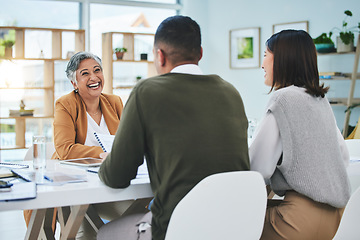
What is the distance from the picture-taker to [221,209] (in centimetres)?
154

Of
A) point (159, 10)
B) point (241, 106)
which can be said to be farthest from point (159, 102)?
point (159, 10)

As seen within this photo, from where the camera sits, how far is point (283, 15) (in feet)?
22.3

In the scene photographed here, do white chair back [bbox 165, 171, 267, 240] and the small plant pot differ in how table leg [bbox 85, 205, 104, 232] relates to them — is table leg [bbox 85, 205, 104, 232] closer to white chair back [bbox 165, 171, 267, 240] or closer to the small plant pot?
white chair back [bbox 165, 171, 267, 240]

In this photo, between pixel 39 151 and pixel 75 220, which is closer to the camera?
pixel 75 220

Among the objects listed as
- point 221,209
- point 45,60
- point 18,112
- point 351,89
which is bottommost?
point 221,209

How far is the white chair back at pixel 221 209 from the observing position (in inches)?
58.0

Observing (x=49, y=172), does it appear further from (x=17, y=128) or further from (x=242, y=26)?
(x=242, y=26)

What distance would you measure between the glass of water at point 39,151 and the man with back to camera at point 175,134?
0.96ft

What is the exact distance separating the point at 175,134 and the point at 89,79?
1.47 meters

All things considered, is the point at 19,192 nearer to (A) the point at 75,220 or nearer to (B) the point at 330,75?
(A) the point at 75,220

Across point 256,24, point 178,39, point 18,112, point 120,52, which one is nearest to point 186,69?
point 178,39

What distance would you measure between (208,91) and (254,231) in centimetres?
55

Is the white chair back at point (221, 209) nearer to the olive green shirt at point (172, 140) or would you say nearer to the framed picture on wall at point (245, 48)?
the olive green shirt at point (172, 140)

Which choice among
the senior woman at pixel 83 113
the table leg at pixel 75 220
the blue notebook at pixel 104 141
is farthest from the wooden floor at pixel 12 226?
the table leg at pixel 75 220
